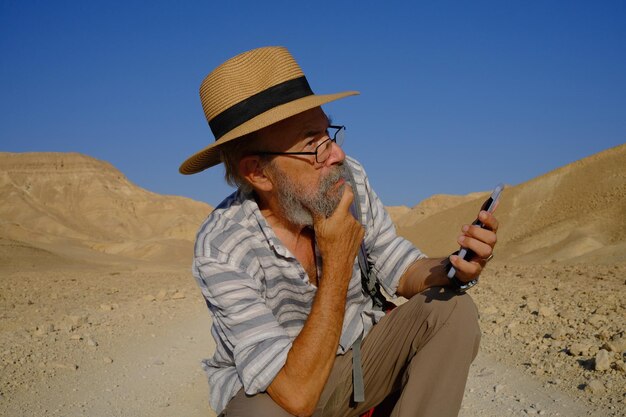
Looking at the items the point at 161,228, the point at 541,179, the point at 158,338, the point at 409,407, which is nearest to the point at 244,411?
the point at 409,407

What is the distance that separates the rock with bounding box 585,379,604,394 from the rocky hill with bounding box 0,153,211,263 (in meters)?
58.6

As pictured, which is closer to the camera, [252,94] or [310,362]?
[310,362]

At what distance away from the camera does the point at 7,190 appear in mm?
69062

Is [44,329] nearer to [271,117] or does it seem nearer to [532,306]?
[271,117]

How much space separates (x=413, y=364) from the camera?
10.0ft

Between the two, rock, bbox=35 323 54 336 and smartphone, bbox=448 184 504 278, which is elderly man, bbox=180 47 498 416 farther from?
rock, bbox=35 323 54 336

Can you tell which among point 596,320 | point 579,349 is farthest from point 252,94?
point 596,320

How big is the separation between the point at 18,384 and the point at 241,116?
344 centimetres

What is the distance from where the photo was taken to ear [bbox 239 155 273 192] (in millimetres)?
3559

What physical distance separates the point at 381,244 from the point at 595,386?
80.4 inches

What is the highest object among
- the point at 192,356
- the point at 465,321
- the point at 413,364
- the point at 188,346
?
the point at 188,346

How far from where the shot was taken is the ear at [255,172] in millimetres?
3559

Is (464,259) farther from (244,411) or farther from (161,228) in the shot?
(161,228)

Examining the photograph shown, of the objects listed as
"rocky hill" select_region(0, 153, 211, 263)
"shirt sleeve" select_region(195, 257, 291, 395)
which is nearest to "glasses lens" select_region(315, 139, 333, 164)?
"shirt sleeve" select_region(195, 257, 291, 395)
